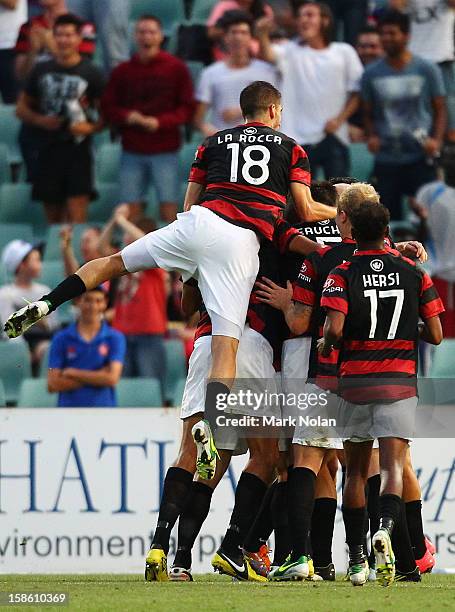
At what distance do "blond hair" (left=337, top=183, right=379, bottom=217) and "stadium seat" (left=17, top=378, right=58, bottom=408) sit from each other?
16.7 feet

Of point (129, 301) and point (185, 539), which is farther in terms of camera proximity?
point (129, 301)

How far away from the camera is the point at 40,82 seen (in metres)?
13.4

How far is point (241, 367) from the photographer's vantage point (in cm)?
722

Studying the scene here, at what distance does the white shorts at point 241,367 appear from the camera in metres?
7.10

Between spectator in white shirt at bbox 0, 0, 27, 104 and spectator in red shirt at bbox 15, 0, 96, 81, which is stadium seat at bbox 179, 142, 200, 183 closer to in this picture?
spectator in red shirt at bbox 15, 0, 96, 81

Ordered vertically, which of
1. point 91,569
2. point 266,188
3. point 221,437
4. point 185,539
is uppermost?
point 266,188

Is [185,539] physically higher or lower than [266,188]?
lower

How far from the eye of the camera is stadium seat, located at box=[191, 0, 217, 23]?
14.6m

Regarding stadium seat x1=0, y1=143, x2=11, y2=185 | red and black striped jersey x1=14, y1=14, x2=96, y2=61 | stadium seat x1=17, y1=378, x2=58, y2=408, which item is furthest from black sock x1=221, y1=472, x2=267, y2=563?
stadium seat x1=0, y1=143, x2=11, y2=185

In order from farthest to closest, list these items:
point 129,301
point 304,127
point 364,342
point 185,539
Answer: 1. point 304,127
2. point 129,301
3. point 185,539
4. point 364,342

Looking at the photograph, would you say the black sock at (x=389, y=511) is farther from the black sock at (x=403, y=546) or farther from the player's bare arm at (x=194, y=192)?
the player's bare arm at (x=194, y=192)

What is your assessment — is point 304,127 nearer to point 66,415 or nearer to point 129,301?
point 129,301

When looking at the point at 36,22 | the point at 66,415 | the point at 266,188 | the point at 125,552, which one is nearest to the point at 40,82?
the point at 36,22

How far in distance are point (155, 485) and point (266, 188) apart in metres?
3.03
